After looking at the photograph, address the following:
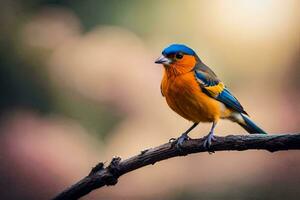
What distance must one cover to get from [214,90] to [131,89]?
343 centimetres

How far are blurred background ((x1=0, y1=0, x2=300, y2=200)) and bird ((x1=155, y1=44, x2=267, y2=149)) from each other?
2.88 metres

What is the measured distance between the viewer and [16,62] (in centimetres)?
673

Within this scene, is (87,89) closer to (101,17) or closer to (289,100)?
(101,17)

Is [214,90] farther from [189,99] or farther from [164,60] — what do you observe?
[164,60]

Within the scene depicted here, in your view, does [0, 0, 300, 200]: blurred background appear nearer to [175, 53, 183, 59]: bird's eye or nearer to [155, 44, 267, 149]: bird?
[155, 44, 267, 149]: bird

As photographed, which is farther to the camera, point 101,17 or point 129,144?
point 101,17

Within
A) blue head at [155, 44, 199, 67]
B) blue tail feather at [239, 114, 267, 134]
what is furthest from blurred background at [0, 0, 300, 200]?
blue head at [155, 44, 199, 67]

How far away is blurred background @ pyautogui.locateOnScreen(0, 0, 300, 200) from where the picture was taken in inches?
240

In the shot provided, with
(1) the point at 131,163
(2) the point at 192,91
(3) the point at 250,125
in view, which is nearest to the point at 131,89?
(3) the point at 250,125

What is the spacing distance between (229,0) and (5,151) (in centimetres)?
247

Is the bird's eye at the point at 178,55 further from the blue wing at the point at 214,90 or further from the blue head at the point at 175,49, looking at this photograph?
the blue wing at the point at 214,90

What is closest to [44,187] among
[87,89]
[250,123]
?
[87,89]

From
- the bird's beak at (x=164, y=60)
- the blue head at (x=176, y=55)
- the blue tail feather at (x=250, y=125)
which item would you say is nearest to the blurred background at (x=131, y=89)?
the blue tail feather at (x=250, y=125)

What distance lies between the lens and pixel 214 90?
9.77 feet
